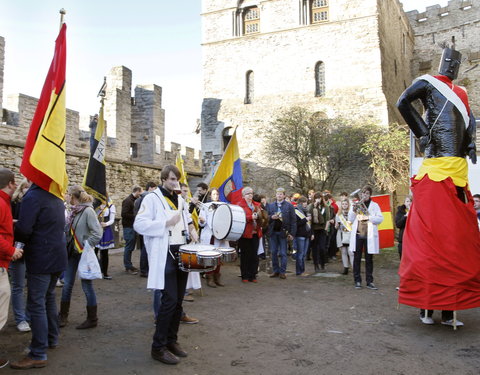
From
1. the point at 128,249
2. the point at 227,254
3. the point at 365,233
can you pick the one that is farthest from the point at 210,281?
the point at 227,254

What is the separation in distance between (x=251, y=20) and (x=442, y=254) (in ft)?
73.8

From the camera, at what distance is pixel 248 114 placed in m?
23.9

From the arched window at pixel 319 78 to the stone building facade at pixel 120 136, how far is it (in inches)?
314

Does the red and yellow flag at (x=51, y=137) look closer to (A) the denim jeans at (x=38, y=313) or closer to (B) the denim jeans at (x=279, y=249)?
(A) the denim jeans at (x=38, y=313)

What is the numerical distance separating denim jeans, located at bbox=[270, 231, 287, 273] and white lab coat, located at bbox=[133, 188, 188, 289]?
5.42 metres

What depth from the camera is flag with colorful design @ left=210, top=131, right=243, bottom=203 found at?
412 inches

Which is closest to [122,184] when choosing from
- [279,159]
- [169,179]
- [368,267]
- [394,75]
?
[279,159]

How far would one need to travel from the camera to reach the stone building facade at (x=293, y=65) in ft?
70.3

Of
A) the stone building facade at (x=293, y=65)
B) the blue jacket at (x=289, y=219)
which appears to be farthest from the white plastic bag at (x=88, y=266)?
the stone building facade at (x=293, y=65)

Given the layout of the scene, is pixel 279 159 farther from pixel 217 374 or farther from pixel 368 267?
pixel 217 374

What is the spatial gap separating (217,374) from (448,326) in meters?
3.14

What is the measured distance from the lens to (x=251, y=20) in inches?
974

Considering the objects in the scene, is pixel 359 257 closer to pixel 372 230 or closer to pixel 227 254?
pixel 372 230

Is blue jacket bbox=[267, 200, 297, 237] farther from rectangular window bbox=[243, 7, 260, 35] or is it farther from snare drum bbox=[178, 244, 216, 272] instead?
rectangular window bbox=[243, 7, 260, 35]
